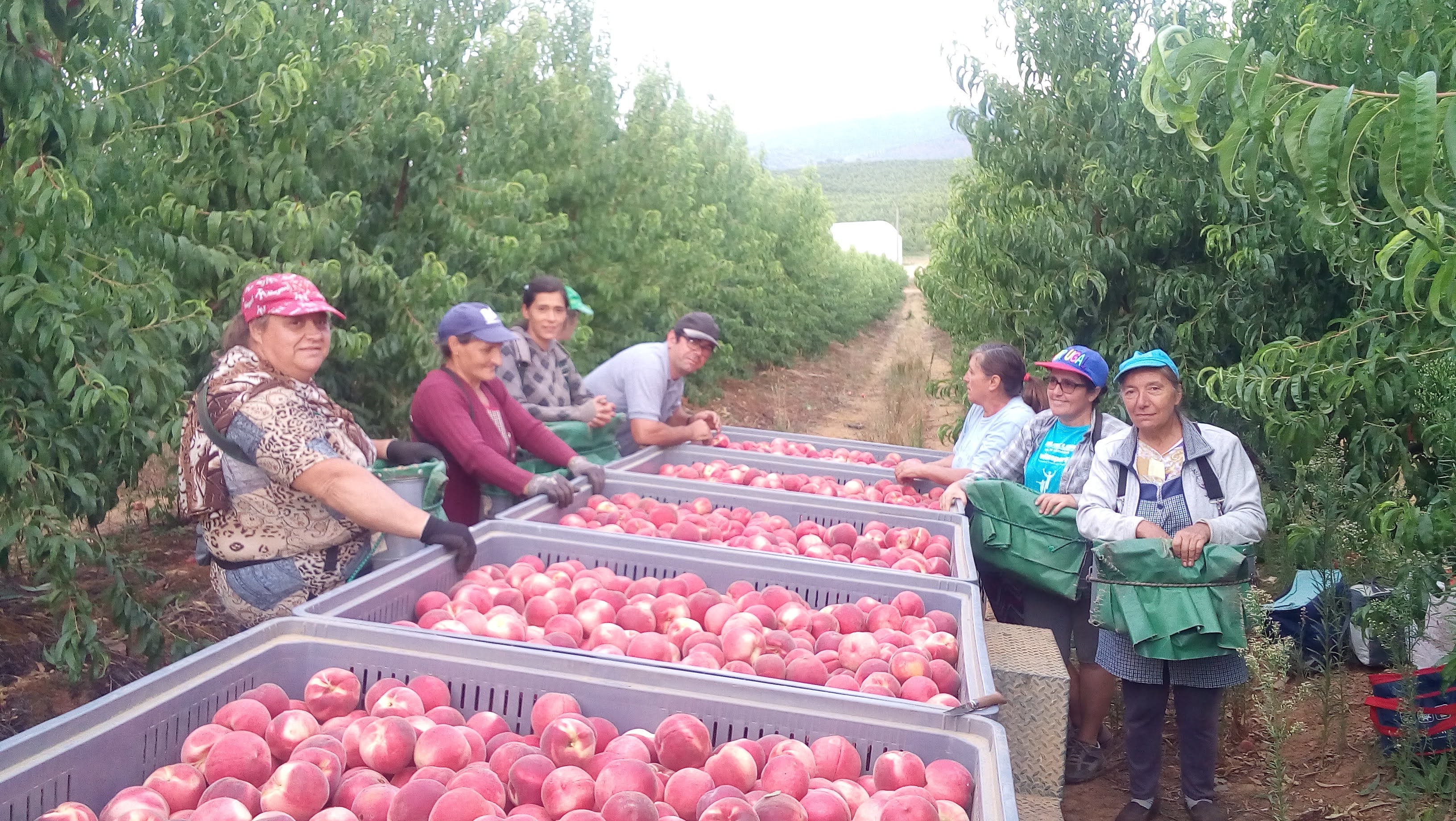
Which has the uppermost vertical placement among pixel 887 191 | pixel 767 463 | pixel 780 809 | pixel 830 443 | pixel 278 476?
pixel 887 191

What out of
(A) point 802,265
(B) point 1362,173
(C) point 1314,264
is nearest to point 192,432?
(B) point 1362,173

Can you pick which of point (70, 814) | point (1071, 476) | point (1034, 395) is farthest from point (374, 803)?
point (1034, 395)

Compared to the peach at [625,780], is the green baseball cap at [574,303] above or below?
above

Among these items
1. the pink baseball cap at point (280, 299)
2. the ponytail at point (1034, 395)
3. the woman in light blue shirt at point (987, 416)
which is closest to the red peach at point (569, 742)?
the pink baseball cap at point (280, 299)

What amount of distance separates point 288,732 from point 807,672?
44.1 inches

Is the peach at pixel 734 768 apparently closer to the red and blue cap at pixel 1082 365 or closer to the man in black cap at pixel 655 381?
the red and blue cap at pixel 1082 365

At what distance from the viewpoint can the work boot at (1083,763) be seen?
171 inches

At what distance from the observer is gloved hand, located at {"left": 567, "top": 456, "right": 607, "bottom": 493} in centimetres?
406

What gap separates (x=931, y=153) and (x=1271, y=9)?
307 feet

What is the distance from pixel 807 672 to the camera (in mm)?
2436

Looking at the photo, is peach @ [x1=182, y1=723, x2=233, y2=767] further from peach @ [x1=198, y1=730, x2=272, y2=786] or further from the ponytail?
the ponytail

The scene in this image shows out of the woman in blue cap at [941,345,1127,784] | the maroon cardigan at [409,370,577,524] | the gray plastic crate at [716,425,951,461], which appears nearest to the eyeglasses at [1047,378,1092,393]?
the woman in blue cap at [941,345,1127,784]

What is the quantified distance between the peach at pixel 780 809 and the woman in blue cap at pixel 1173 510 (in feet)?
6.94

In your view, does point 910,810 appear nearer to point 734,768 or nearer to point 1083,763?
point 734,768
